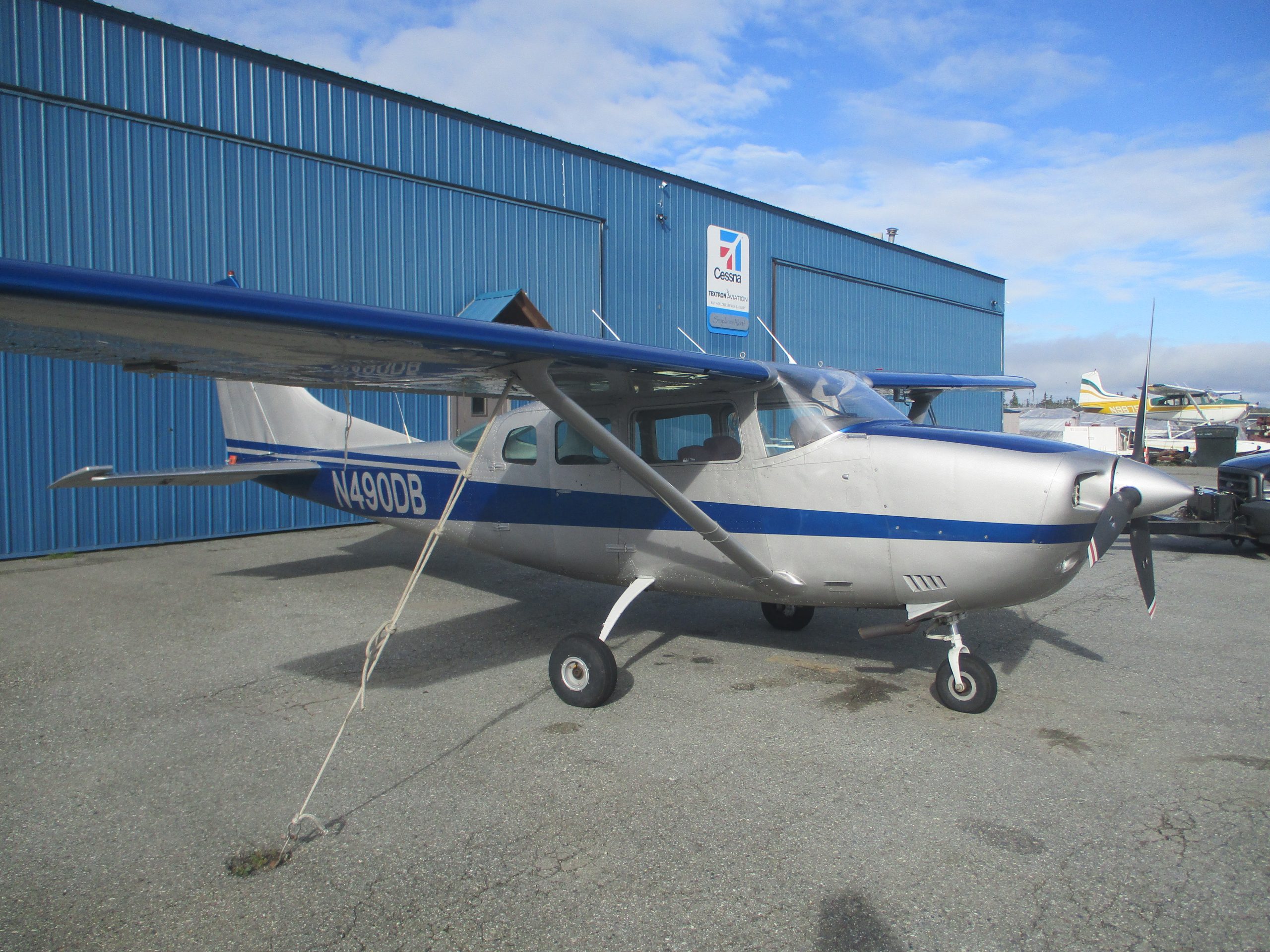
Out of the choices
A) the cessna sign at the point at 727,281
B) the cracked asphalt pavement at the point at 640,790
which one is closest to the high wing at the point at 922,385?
the cracked asphalt pavement at the point at 640,790

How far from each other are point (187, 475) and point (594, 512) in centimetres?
409

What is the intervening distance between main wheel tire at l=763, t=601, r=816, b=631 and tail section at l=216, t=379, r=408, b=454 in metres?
4.53

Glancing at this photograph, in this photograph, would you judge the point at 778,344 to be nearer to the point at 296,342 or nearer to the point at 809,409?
the point at 809,409

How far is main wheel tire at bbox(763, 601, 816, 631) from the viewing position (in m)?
6.26

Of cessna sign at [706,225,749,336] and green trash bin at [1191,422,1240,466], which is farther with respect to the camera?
green trash bin at [1191,422,1240,466]

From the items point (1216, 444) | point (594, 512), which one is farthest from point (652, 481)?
point (1216, 444)

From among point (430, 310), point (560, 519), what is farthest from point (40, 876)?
point (430, 310)

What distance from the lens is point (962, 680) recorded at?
448 centimetres

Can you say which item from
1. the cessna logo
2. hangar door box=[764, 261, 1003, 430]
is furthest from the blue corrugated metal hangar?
hangar door box=[764, 261, 1003, 430]

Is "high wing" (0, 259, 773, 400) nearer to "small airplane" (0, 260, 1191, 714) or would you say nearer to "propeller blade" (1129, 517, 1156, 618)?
"small airplane" (0, 260, 1191, 714)

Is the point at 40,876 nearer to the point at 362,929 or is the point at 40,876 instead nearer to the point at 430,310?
A: the point at 362,929

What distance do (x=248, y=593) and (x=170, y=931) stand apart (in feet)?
18.5

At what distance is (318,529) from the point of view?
1195cm

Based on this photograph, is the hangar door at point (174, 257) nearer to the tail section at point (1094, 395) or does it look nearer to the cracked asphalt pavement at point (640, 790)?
the cracked asphalt pavement at point (640, 790)
